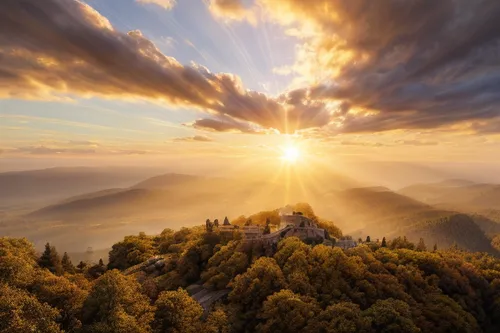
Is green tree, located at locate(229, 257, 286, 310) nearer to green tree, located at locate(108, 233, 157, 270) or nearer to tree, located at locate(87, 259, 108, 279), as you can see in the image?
green tree, located at locate(108, 233, 157, 270)

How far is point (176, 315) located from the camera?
1713 inches

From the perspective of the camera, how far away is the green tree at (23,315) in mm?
32200

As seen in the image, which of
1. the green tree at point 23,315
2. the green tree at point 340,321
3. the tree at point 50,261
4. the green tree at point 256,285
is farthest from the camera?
the tree at point 50,261

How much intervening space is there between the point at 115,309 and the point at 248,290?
2409 cm

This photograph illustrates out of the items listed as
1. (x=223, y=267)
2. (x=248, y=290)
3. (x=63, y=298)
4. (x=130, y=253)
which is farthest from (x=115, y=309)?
(x=130, y=253)

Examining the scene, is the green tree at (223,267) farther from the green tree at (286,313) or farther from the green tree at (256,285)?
the green tree at (286,313)

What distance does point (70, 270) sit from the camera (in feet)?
234

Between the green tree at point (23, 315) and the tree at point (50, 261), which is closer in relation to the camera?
the green tree at point (23, 315)

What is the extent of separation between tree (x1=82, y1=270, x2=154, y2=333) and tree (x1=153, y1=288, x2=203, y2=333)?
155 centimetres

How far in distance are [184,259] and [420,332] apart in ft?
158

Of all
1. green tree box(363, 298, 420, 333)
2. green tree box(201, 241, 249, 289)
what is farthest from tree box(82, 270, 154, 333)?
green tree box(363, 298, 420, 333)

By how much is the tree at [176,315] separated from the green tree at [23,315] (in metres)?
13.1

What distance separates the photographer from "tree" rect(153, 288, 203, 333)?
42562 millimetres

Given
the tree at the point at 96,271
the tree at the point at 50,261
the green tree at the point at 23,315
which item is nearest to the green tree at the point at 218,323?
the green tree at the point at 23,315
